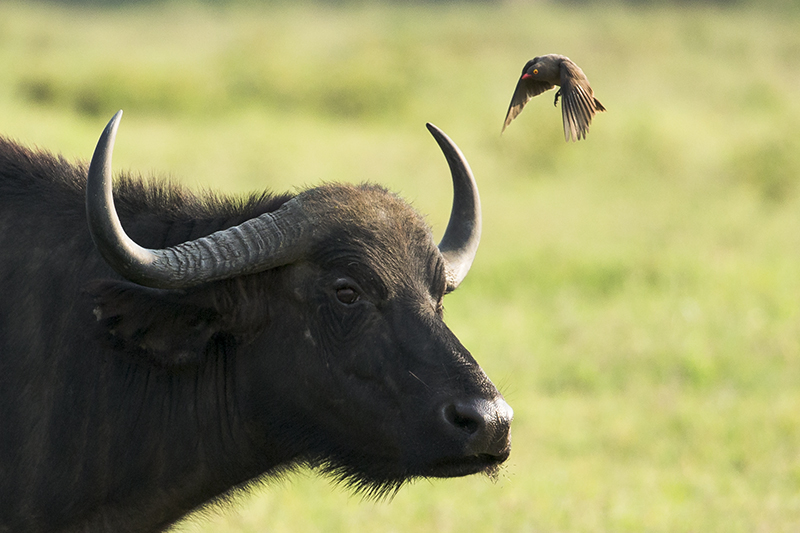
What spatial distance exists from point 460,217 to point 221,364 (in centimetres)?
114

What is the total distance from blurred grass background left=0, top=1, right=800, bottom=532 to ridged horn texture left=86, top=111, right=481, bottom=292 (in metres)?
0.51

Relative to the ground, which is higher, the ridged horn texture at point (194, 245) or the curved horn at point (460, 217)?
the curved horn at point (460, 217)

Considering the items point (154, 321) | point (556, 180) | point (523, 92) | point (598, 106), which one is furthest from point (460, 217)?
point (556, 180)

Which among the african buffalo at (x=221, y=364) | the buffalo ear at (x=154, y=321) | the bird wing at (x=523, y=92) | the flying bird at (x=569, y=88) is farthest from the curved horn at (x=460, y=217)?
the buffalo ear at (x=154, y=321)

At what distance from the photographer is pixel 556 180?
49.7 feet

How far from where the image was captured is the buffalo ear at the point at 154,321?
3229mm

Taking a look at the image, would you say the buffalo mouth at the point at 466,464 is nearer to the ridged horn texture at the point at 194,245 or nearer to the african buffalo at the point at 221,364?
the african buffalo at the point at 221,364

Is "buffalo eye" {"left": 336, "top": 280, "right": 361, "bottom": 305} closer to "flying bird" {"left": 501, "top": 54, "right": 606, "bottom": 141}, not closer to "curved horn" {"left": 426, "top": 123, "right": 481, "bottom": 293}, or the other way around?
"curved horn" {"left": 426, "top": 123, "right": 481, "bottom": 293}

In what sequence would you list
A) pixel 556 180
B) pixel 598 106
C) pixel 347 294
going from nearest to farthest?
pixel 598 106 < pixel 347 294 < pixel 556 180

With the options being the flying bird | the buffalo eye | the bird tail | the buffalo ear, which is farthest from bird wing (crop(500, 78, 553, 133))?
the buffalo ear

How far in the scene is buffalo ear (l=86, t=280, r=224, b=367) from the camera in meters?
3.23

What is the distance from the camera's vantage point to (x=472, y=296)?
32.7ft

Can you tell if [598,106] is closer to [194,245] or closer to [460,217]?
[460,217]

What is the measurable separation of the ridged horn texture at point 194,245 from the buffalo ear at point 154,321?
127 millimetres
